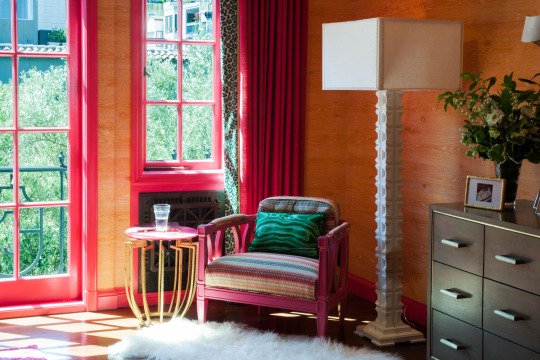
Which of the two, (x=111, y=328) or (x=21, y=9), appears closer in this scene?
(x=111, y=328)

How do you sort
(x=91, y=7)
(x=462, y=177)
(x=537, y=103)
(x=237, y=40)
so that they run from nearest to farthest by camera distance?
(x=537, y=103) → (x=462, y=177) → (x=91, y=7) → (x=237, y=40)

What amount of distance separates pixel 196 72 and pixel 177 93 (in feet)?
0.63

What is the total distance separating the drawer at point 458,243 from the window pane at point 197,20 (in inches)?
83.1

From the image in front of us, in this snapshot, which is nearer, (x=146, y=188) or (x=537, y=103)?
(x=537, y=103)

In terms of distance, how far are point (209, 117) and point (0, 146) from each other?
1.32 m

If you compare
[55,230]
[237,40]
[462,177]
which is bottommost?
[55,230]

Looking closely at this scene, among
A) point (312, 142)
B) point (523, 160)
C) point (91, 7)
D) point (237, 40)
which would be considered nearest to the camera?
point (523, 160)

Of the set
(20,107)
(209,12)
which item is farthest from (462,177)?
(20,107)

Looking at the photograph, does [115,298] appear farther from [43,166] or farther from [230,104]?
[230,104]

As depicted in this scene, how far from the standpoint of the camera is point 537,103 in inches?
127

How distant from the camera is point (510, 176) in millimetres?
3270

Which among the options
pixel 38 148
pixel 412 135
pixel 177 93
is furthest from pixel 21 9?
pixel 412 135

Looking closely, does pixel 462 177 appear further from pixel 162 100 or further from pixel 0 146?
pixel 0 146

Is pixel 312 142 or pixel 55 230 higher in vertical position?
pixel 312 142
